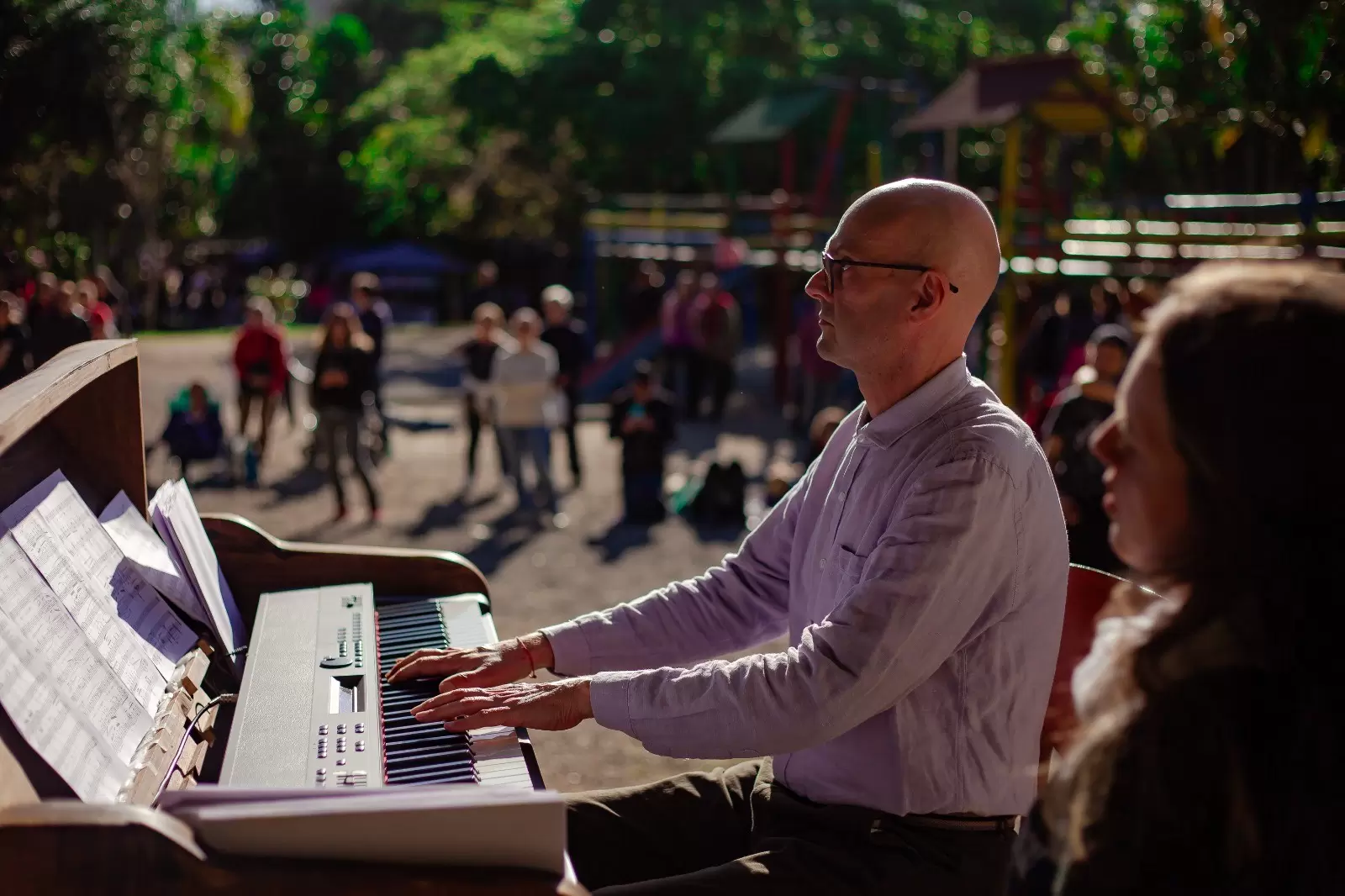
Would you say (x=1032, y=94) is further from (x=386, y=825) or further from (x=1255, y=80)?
(x=386, y=825)

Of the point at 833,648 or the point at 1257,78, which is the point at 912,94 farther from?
the point at 833,648

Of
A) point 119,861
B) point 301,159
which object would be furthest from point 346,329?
point 301,159

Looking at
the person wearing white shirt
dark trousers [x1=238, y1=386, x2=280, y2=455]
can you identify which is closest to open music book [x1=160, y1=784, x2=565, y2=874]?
the person wearing white shirt

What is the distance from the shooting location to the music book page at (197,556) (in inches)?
101

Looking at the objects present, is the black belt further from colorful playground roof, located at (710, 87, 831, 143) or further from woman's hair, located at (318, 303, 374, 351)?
colorful playground roof, located at (710, 87, 831, 143)

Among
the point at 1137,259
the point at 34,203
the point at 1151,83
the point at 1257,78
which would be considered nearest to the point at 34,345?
the point at 34,203

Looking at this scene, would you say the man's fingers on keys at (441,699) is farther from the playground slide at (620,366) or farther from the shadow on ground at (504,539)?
the playground slide at (620,366)

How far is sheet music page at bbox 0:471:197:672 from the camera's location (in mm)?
2232

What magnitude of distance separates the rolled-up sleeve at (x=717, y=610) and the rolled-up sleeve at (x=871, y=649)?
1.52 ft

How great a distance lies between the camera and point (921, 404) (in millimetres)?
2311

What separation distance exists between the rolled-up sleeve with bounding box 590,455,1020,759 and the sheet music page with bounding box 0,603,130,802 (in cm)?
74

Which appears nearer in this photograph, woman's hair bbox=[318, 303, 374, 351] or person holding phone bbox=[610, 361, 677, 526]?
woman's hair bbox=[318, 303, 374, 351]

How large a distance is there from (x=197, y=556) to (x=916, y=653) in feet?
4.79

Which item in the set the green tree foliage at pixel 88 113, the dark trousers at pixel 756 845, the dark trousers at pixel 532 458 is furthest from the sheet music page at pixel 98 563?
the dark trousers at pixel 532 458
